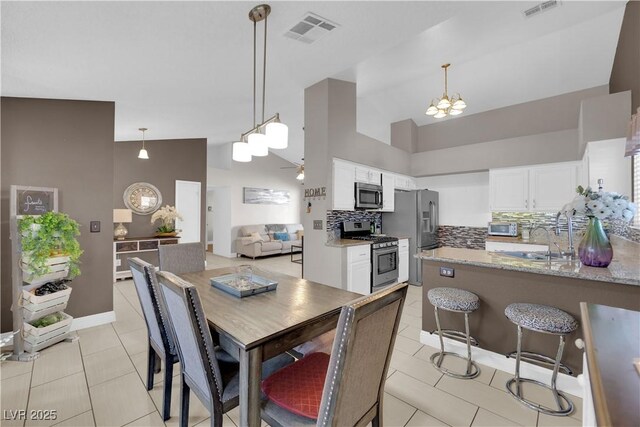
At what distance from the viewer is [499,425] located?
1725 mm

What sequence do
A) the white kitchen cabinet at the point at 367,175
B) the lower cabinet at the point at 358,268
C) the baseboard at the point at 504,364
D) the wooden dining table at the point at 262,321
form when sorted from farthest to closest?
the white kitchen cabinet at the point at 367,175 < the lower cabinet at the point at 358,268 < the baseboard at the point at 504,364 < the wooden dining table at the point at 262,321

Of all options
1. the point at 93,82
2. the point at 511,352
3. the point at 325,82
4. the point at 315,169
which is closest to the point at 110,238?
the point at 93,82

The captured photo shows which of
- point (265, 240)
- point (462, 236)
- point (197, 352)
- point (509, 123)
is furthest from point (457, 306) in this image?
point (265, 240)

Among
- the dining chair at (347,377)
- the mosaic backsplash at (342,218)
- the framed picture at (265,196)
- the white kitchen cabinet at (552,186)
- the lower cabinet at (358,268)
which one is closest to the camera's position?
the dining chair at (347,377)

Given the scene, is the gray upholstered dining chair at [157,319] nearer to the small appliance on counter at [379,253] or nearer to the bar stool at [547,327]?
the bar stool at [547,327]

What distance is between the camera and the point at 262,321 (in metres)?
1.43

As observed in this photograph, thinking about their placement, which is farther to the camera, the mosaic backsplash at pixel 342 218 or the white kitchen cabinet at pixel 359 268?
the mosaic backsplash at pixel 342 218

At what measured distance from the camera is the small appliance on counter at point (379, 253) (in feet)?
13.5

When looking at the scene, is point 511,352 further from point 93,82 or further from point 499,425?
point 93,82

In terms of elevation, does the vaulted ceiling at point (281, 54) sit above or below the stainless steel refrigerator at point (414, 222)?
above

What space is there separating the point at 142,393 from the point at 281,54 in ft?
10.2

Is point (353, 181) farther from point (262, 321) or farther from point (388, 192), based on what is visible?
point (262, 321)

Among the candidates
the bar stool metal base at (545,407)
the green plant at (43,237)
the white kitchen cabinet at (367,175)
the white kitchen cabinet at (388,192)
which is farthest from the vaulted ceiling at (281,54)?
the bar stool metal base at (545,407)

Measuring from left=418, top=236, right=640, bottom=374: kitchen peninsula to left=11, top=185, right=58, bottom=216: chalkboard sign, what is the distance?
3.73 m
